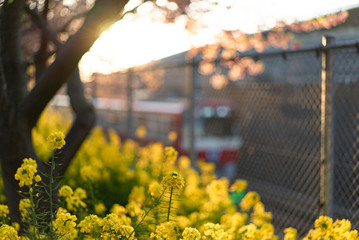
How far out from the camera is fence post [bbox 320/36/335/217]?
372cm

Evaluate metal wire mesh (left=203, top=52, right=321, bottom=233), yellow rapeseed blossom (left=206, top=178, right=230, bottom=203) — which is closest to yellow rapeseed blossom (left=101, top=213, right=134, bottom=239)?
yellow rapeseed blossom (left=206, top=178, right=230, bottom=203)

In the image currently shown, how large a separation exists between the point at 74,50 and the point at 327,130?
2.25m

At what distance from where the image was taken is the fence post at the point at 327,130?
12.2ft

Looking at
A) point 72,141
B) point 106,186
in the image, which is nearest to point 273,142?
point 106,186

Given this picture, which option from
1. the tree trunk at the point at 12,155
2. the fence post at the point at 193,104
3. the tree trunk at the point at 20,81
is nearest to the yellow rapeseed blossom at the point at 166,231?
the tree trunk at the point at 20,81

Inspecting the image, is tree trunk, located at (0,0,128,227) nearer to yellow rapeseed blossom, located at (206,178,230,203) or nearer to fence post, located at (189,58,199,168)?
yellow rapeseed blossom, located at (206,178,230,203)

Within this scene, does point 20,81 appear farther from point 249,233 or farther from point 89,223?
point 249,233

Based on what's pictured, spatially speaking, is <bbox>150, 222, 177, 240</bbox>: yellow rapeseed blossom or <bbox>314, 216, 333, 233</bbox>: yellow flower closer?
<bbox>150, 222, 177, 240</bbox>: yellow rapeseed blossom

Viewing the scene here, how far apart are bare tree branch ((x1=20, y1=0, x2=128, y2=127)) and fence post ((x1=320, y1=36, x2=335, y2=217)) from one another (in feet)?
5.94

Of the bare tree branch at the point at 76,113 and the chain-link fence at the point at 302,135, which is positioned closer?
the chain-link fence at the point at 302,135

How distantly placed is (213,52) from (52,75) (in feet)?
17.7

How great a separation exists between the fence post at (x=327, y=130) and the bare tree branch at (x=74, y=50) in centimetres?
181

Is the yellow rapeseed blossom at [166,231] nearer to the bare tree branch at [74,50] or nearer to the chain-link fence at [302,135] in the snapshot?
the bare tree branch at [74,50]

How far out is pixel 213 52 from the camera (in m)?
8.32
